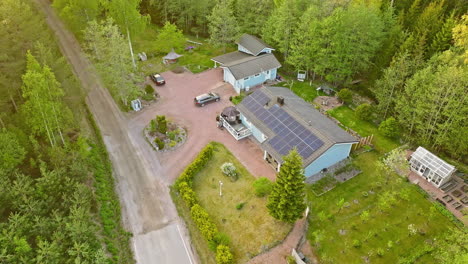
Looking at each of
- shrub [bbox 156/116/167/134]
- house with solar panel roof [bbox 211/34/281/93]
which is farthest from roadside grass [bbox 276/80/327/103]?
shrub [bbox 156/116/167/134]

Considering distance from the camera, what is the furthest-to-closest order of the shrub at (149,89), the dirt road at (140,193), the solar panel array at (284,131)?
1. the shrub at (149,89)
2. the solar panel array at (284,131)
3. the dirt road at (140,193)

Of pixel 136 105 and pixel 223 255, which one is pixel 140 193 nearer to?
pixel 223 255

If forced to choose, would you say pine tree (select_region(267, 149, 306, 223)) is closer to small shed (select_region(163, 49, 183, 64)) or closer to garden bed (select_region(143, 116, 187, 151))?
garden bed (select_region(143, 116, 187, 151))

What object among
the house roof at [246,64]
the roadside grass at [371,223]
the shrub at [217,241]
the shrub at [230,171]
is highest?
the house roof at [246,64]

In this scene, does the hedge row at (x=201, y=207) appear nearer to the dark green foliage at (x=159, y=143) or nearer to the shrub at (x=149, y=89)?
the dark green foliage at (x=159, y=143)

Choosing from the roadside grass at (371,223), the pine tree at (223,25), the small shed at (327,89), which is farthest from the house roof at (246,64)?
the roadside grass at (371,223)
